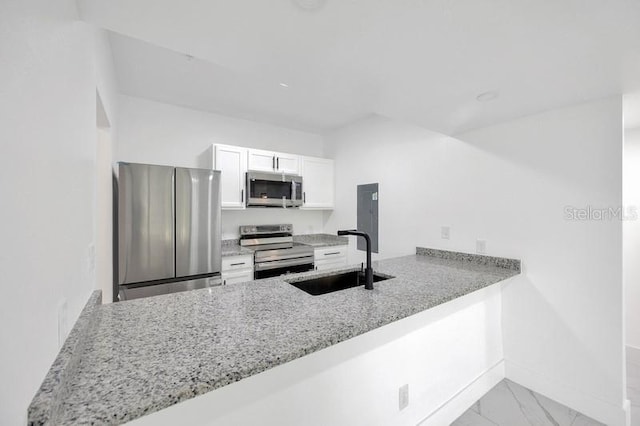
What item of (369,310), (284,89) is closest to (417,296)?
(369,310)

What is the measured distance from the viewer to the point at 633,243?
8.79ft

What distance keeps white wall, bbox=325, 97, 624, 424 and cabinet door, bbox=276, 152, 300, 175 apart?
5.37ft

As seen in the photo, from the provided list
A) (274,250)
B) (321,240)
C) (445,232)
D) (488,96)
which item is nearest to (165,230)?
(274,250)

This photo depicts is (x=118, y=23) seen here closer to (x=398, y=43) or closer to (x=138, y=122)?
(x=398, y=43)

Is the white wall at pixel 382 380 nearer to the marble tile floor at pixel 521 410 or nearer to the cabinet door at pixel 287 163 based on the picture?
the marble tile floor at pixel 521 410

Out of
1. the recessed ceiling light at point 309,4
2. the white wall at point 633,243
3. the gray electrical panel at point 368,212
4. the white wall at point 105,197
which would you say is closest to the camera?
the recessed ceiling light at point 309,4

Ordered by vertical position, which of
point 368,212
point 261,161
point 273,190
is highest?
point 261,161

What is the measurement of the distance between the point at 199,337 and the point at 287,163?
2830mm

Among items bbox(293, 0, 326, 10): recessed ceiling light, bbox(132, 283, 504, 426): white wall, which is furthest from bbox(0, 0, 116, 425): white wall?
bbox(293, 0, 326, 10): recessed ceiling light

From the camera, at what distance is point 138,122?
285 cm

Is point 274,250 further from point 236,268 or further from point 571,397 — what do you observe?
point 571,397

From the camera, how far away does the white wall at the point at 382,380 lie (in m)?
0.99

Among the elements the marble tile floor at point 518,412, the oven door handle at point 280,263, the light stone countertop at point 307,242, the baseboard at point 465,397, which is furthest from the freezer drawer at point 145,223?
the marble tile floor at point 518,412

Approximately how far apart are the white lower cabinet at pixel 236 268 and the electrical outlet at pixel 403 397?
181 centimetres
